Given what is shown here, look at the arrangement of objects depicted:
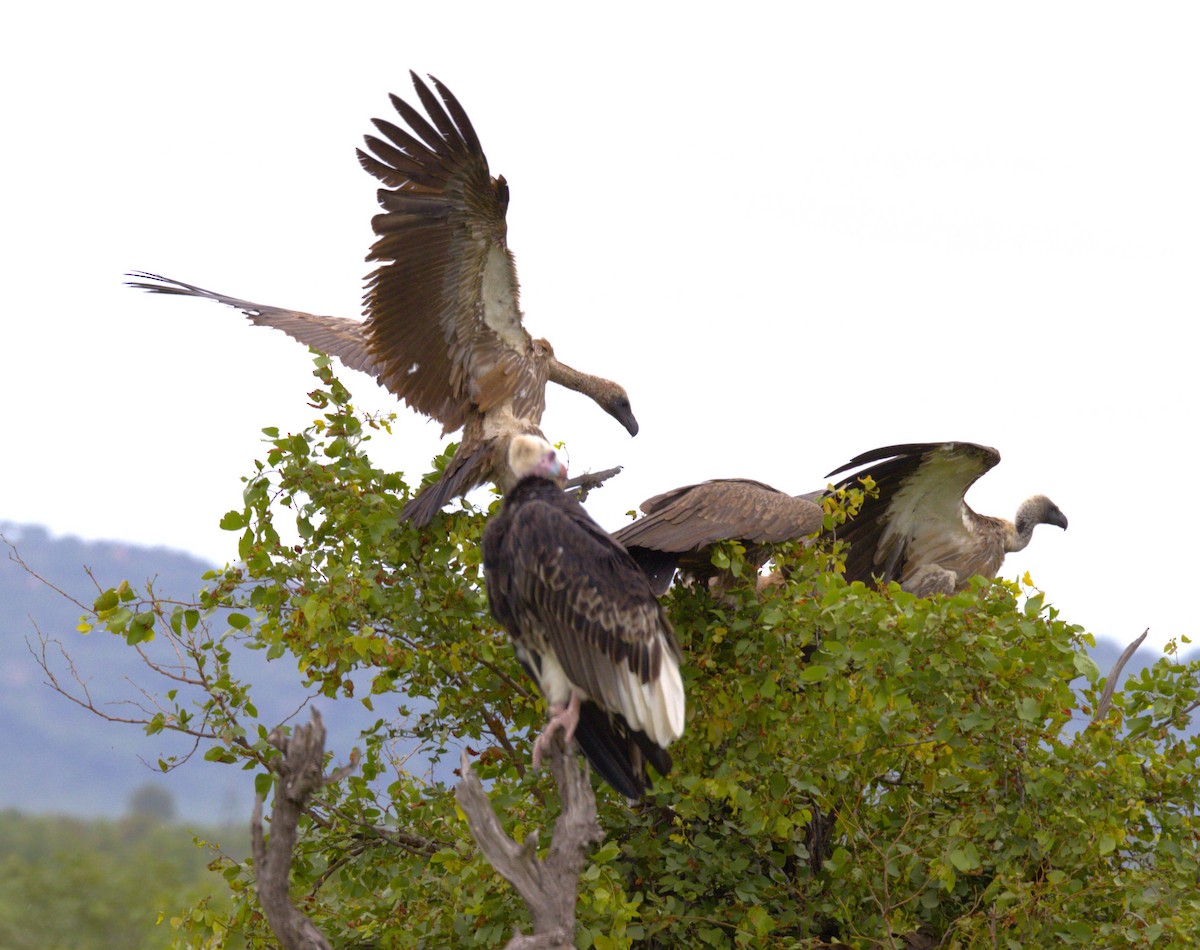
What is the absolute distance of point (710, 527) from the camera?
5.27 m

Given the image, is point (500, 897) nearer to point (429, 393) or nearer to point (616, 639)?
point (616, 639)

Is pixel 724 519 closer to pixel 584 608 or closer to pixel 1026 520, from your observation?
pixel 584 608

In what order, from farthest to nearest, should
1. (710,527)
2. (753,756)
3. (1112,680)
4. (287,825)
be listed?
(1112,680), (710,527), (753,756), (287,825)

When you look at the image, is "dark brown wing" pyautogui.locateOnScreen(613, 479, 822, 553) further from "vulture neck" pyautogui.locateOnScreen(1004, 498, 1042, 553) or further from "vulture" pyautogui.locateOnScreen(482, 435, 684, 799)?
"vulture neck" pyautogui.locateOnScreen(1004, 498, 1042, 553)

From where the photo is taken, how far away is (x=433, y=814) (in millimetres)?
5473

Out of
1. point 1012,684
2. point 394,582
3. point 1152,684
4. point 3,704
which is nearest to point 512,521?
point 394,582

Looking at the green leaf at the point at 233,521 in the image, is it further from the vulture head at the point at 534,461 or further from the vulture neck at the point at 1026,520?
the vulture neck at the point at 1026,520

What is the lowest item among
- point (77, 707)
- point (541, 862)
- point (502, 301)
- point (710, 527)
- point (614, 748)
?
point (541, 862)

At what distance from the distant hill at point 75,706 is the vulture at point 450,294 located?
229ft

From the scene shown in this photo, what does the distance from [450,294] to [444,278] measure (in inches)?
3.2

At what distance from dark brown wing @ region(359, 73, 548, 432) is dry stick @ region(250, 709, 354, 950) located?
2.77 m

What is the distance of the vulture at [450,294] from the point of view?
6.17 m

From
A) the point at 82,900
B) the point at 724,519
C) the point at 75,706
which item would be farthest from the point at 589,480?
the point at 75,706

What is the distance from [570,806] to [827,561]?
1747 mm
